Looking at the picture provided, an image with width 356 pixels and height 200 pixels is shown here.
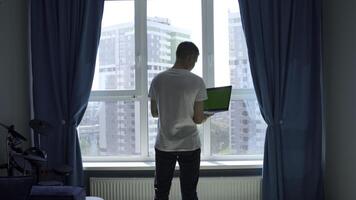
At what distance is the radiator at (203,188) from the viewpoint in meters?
3.35

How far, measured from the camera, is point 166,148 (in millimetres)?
2465

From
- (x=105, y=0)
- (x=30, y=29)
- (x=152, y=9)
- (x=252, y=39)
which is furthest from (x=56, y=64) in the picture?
(x=252, y=39)

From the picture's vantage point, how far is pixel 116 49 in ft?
11.7

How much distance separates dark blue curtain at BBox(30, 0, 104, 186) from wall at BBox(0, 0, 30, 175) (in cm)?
12

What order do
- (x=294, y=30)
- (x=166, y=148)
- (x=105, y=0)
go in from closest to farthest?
(x=166, y=148), (x=294, y=30), (x=105, y=0)

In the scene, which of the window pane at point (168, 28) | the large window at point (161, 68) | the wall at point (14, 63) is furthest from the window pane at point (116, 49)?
the wall at point (14, 63)

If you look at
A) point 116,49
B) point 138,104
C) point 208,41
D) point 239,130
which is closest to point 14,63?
point 116,49

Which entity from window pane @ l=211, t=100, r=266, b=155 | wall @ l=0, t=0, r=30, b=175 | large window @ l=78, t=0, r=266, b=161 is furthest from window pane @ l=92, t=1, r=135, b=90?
window pane @ l=211, t=100, r=266, b=155

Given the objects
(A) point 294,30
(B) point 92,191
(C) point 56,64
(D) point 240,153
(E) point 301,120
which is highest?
(A) point 294,30

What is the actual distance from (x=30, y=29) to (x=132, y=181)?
5.08ft

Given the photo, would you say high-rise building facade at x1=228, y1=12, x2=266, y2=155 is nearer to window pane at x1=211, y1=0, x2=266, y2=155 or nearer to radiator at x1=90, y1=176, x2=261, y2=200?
window pane at x1=211, y1=0, x2=266, y2=155

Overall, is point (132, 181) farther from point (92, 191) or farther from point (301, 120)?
point (301, 120)

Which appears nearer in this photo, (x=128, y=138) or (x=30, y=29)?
(x=30, y=29)

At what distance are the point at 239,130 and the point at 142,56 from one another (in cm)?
109
